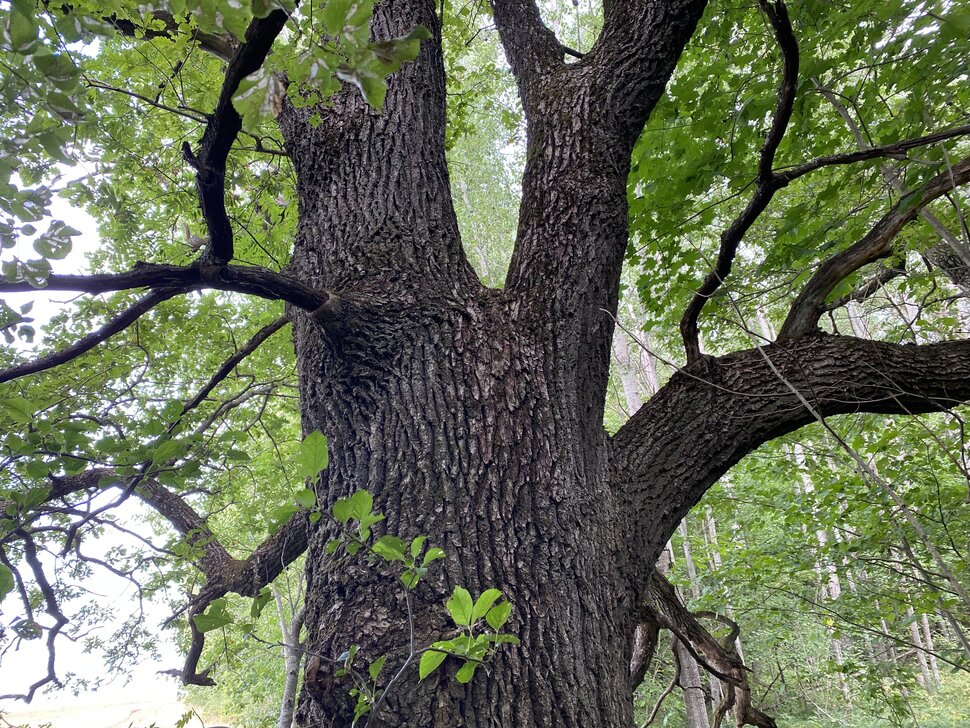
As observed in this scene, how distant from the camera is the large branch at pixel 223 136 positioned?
84 cm

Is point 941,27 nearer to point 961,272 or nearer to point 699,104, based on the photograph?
point 699,104

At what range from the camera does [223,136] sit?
1.07m

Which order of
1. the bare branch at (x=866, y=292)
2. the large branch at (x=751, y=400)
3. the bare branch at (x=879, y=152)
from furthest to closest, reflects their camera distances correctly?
the bare branch at (x=866, y=292)
the large branch at (x=751, y=400)
the bare branch at (x=879, y=152)

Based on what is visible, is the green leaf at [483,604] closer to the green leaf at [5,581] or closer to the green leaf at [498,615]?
the green leaf at [498,615]

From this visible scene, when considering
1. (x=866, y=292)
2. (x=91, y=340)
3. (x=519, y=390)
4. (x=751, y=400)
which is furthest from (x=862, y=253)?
(x=91, y=340)

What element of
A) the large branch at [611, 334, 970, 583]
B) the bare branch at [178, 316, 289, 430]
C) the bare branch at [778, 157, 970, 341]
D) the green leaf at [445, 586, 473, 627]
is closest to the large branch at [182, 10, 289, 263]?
the green leaf at [445, 586, 473, 627]

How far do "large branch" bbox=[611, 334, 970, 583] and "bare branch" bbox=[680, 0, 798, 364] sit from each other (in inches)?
6.2

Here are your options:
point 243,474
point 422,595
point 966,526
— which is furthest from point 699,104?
point 243,474

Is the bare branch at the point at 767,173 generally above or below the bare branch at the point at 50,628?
above

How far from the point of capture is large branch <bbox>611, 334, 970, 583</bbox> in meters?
1.67

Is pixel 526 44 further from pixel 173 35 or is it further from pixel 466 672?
pixel 466 672

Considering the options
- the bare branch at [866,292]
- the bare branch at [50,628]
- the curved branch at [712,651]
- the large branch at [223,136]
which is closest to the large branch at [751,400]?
the bare branch at [866,292]

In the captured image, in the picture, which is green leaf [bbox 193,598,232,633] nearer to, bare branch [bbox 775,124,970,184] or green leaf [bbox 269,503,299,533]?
green leaf [bbox 269,503,299,533]

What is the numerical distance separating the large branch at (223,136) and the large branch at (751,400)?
119 cm
